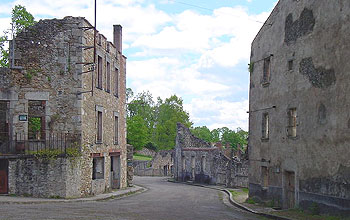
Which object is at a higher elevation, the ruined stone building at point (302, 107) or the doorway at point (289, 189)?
the ruined stone building at point (302, 107)

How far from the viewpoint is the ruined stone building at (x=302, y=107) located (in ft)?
48.1

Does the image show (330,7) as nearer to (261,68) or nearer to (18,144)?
(261,68)

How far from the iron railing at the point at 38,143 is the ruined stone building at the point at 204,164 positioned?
14580 mm

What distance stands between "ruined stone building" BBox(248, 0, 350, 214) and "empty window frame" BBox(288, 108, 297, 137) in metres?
0.04

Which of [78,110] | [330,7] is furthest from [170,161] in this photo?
[330,7]

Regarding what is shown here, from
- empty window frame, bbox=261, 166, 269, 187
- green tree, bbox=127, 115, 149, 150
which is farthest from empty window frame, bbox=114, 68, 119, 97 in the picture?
green tree, bbox=127, 115, 149, 150

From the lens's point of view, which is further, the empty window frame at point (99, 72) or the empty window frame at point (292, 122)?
the empty window frame at point (99, 72)

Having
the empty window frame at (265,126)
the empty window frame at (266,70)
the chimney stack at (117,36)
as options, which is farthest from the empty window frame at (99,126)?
the empty window frame at (266,70)

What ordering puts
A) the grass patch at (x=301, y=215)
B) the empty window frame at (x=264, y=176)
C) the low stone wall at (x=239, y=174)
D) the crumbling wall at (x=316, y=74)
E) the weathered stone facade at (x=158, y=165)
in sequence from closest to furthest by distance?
1. the grass patch at (x=301, y=215)
2. the crumbling wall at (x=316, y=74)
3. the empty window frame at (x=264, y=176)
4. the low stone wall at (x=239, y=174)
5. the weathered stone facade at (x=158, y=165)

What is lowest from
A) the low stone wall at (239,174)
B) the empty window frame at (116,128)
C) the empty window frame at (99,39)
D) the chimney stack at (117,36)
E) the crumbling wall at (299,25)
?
the low stone wall at (239,174)

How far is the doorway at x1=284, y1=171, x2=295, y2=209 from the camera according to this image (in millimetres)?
18031

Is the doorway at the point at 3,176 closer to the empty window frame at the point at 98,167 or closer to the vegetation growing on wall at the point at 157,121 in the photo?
the empty window frame at the point at 98,167

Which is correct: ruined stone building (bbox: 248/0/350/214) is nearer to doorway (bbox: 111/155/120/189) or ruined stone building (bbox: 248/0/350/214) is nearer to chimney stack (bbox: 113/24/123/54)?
doorway (bbox: 111/155/120/189)

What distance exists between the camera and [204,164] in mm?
38531
